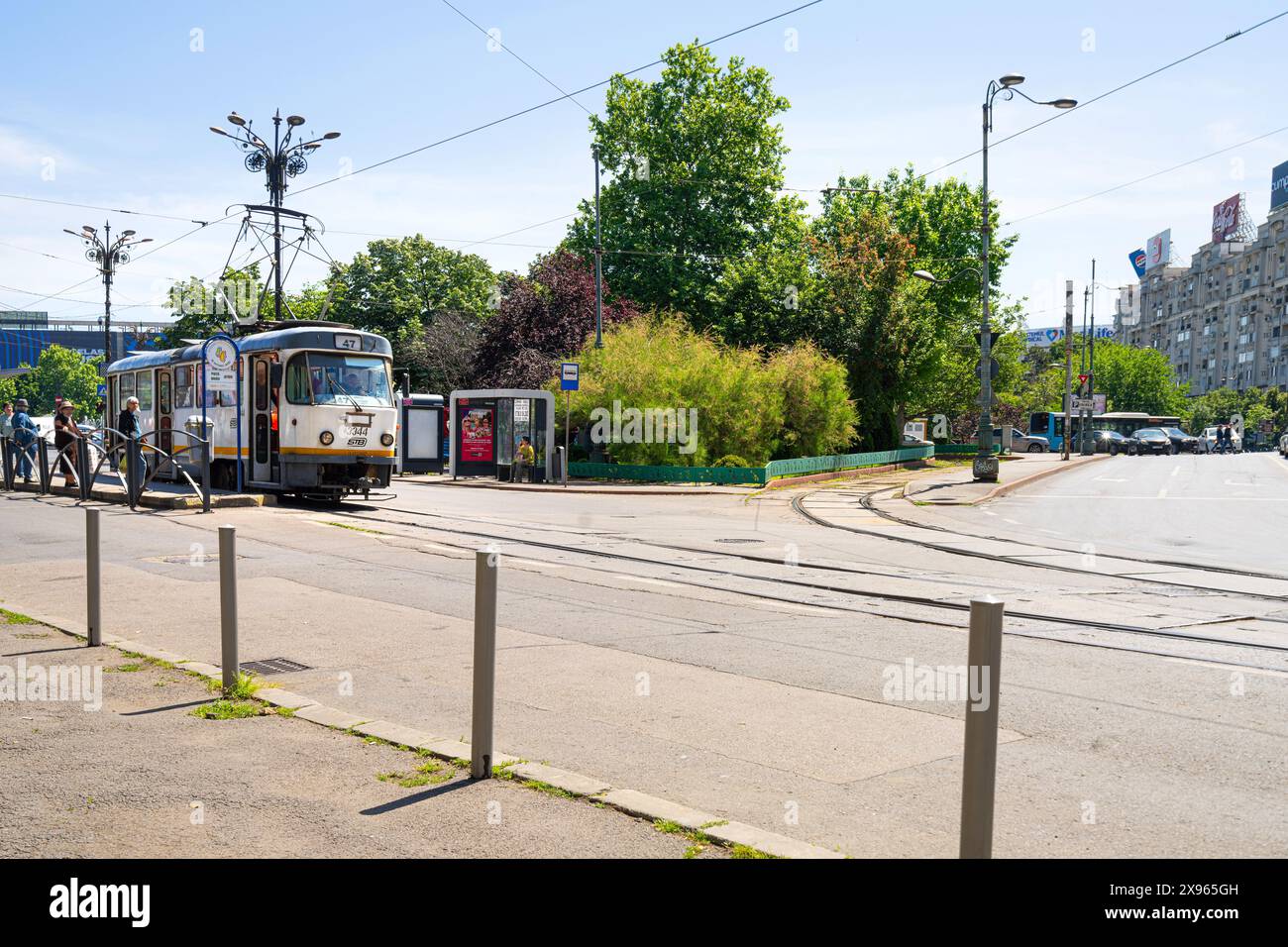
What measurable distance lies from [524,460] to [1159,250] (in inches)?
5823

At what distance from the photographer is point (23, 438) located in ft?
79.8

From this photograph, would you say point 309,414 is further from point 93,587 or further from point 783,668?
point 783,668

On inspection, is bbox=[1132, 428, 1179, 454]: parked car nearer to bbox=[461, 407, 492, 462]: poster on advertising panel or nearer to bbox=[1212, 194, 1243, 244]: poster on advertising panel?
bbox=[461, 407, 492, 462]: poster on advertising panel

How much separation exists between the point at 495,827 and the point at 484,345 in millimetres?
41514

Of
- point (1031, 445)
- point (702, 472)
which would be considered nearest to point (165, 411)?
point (702, 472)

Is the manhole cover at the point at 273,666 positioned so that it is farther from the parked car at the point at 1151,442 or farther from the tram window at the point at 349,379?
the parked car at the point at 1151,442

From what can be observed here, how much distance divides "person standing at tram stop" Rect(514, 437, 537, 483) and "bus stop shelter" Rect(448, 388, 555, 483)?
197 millimetres

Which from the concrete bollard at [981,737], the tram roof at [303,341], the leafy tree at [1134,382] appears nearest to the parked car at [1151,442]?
the leafy tree at [1134,382]

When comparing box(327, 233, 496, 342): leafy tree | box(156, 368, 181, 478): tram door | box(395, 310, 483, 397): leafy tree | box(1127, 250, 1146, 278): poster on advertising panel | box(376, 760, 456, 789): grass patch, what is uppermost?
box(1127, 250, 1146, 278): poster on advertising panel

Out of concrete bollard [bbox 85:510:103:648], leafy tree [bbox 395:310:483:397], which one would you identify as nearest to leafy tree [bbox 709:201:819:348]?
leafy tree [bbox 395:310:483:397]

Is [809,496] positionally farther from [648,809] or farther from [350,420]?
[648,809]

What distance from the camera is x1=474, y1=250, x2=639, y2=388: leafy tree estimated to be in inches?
1698

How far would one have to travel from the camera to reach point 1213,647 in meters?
8.35

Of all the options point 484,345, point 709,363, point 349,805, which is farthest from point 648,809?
point 484,345
